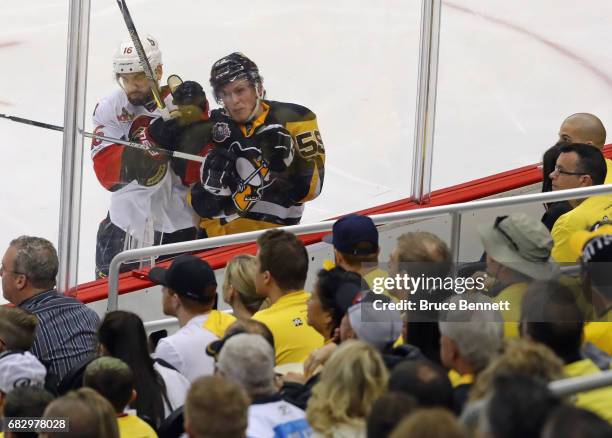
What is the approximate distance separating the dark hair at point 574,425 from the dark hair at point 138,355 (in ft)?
5.57

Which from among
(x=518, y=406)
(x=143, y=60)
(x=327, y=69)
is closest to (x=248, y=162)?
(x=143, y=60)

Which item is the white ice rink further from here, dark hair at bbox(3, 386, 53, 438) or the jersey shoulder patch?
dark hair at bbox(3, 386, 53, 438)

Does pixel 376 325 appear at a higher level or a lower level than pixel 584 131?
lower

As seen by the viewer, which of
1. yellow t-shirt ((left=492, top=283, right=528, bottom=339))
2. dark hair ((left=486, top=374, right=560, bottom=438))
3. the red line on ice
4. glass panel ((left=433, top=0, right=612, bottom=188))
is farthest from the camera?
the red line on ice

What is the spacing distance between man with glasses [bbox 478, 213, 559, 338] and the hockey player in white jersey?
1.89 metres

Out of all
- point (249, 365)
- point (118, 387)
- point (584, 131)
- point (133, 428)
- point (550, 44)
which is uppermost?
point (550, 44)

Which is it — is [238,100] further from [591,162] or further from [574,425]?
[574,425]

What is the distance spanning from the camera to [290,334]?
14.1 ft

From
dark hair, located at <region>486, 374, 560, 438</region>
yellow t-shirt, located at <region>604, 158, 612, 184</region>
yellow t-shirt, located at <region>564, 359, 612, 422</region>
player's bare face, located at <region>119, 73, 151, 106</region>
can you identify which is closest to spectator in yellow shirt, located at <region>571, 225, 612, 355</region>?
yellow t-shirt, located at <region>564, 359, 612, 422</region>

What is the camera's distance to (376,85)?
21.2 ft

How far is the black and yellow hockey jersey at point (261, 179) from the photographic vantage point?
233 inches

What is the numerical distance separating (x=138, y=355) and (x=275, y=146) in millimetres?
2016

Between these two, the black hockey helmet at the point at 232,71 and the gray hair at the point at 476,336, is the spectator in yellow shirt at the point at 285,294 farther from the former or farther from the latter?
the black hockey helmet at the point at 232,71

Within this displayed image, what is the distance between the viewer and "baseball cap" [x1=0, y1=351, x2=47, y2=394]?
13.1 ft
